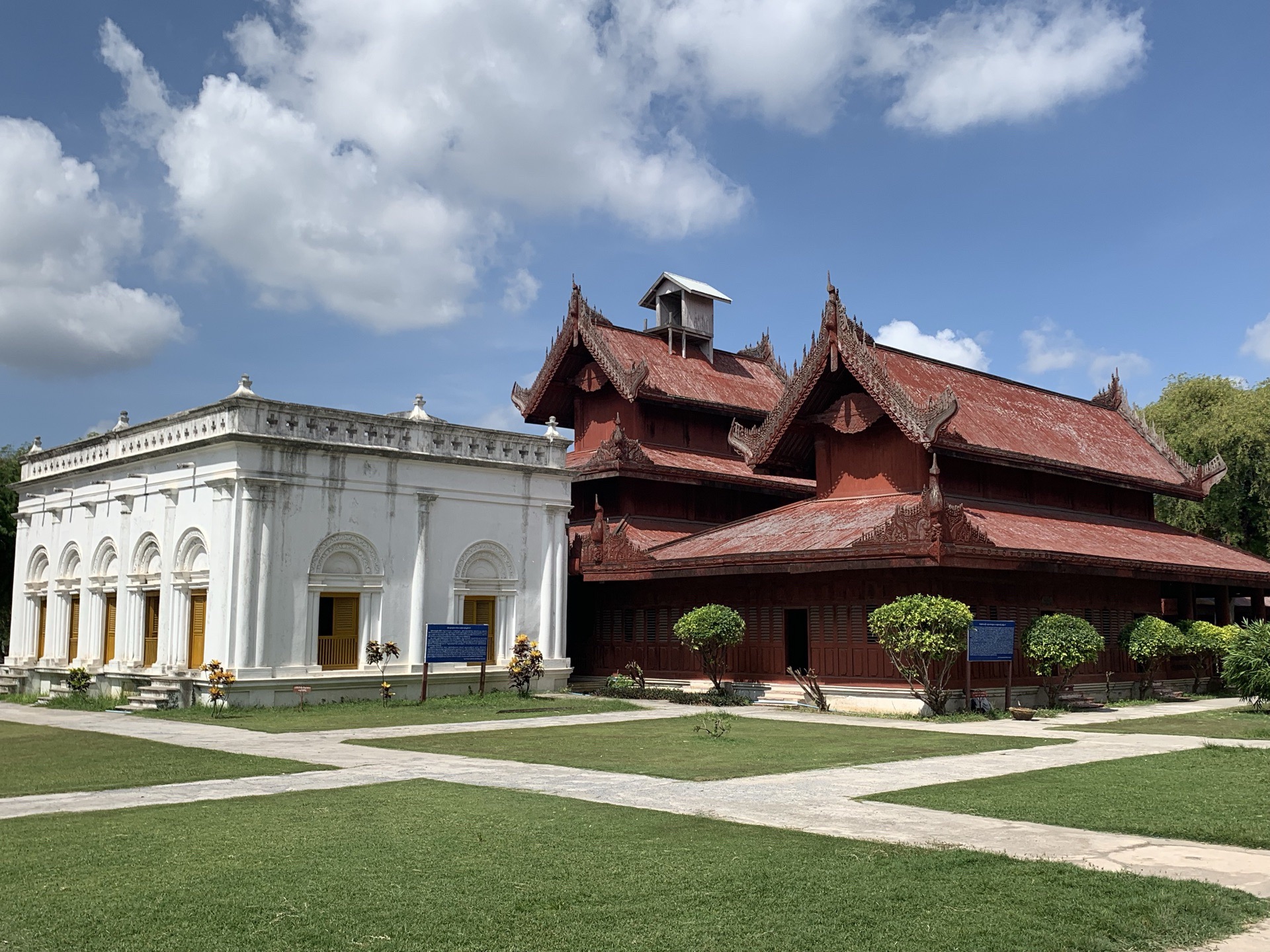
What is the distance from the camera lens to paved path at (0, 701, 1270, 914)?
29.4 feet

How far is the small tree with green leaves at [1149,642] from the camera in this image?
26.5 meters

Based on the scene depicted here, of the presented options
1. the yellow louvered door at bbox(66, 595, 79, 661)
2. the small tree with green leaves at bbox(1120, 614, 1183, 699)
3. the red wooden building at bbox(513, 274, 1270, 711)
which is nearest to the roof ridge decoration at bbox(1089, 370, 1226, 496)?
the red wooden building at bbox(513, 274, 1270, 711)

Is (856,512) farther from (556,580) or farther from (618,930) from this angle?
(618,930)

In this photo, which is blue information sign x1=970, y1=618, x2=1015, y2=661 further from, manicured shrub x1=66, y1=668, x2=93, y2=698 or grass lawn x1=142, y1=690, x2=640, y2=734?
manicured shrub x1=66, y1=668, x2=93, y2=698

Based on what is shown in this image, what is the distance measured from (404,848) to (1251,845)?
6594mm

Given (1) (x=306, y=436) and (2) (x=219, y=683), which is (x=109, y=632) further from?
(1) (x=306, y=436)

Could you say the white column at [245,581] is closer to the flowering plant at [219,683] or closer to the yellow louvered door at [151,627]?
the flowering plant at [219,683]

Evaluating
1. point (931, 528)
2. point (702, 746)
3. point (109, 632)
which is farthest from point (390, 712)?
point (931, 528)

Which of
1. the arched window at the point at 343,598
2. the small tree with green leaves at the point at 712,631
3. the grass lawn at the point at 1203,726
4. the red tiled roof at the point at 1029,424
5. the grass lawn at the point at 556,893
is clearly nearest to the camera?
the grass lawn at the point at 556,893

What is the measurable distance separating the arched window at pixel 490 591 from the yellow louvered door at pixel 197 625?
5.60 metres

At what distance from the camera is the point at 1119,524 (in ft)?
102

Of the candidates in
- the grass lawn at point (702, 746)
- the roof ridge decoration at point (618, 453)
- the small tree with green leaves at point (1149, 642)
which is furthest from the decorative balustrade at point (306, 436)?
the small tree with green leaves at point (1149, 642)

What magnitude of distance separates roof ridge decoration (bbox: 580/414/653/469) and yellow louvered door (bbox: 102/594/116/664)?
12375mm

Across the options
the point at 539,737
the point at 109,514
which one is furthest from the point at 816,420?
the point at 109,514
